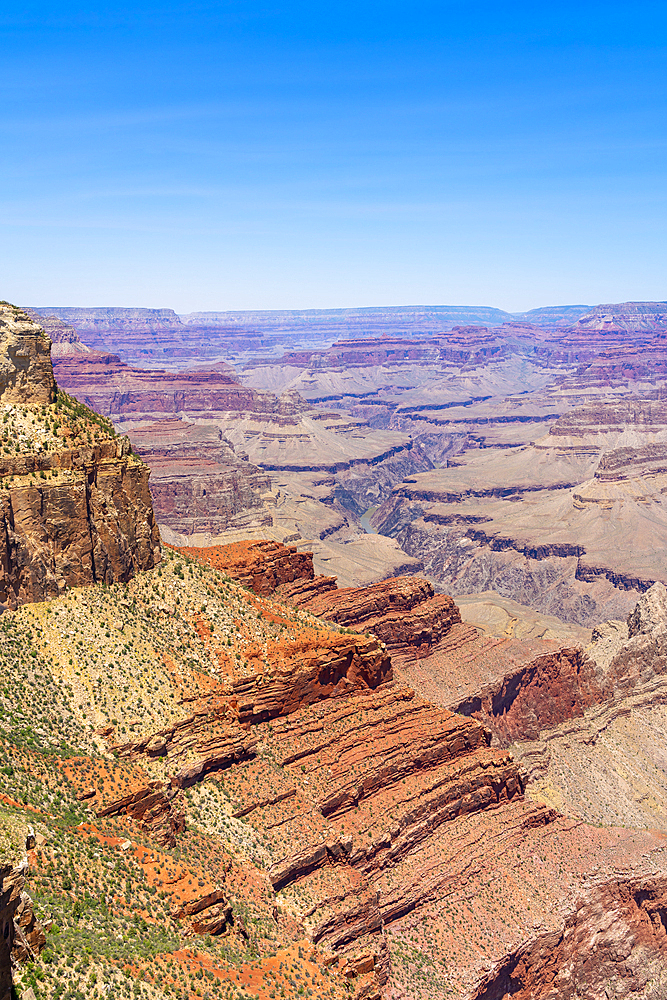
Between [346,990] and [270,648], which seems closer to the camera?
[346,990]

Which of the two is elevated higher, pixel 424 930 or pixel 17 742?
pixel 17 742

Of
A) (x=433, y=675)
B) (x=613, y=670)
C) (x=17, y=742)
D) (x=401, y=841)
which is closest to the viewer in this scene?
(x=17, y=742)

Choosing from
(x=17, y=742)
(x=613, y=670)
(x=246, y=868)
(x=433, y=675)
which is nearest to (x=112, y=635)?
(x=17, y=742)

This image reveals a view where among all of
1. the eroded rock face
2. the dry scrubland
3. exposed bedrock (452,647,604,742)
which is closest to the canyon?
the dry scrubland

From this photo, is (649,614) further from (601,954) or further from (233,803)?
(233,803)

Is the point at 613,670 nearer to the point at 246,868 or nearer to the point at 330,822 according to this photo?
the point at 330,822

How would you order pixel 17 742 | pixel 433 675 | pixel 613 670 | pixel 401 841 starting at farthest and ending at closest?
pixel 613 670
pixel 433 675
pixel 401 841
pixel 17 742

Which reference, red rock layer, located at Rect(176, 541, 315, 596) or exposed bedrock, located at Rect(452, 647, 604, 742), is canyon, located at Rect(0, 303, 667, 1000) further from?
exposed bedrock, located at Rect(452, 647, 604, 742)
